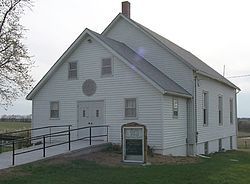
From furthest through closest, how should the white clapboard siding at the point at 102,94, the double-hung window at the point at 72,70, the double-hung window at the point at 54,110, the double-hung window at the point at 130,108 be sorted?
the double-hung window at the point at 54,110 → the double-hung window at the point at 72,70 → the double-hung window at the point at 130,108 → the white clapboard siding at the point at 102,94

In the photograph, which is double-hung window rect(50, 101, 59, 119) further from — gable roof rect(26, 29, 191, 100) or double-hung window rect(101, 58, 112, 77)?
double-hung window rect(101, 58, 112, 77)

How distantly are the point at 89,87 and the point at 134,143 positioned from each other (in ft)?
24.0

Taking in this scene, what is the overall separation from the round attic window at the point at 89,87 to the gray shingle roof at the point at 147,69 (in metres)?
2.47

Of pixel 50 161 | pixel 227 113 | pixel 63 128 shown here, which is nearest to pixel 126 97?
pixel 63 128

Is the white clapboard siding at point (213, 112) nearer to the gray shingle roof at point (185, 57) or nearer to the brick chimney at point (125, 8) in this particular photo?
the gray shingle roof at point (185, 57)

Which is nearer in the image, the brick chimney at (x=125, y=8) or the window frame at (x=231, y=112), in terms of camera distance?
the brick chimney at (x=125, y=8)

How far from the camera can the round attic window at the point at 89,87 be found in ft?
79.2

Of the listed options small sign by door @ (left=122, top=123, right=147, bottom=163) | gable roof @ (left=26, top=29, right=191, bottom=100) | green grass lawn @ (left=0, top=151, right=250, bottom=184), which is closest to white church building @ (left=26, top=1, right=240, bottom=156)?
gable roof @ (left=26, top=29, right=191, bottom=100)

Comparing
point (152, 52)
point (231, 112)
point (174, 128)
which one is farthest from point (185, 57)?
point (231, 112)

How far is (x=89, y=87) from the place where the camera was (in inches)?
956

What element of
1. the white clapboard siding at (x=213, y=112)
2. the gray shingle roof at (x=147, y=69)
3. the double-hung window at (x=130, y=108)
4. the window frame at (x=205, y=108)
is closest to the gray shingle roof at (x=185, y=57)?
the white clapboard siding at (x=213, y=112)

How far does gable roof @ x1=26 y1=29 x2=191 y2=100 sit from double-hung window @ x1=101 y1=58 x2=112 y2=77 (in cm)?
83

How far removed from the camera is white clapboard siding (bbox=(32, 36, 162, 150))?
72.3 ft

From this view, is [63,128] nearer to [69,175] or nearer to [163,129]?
[163,129]
